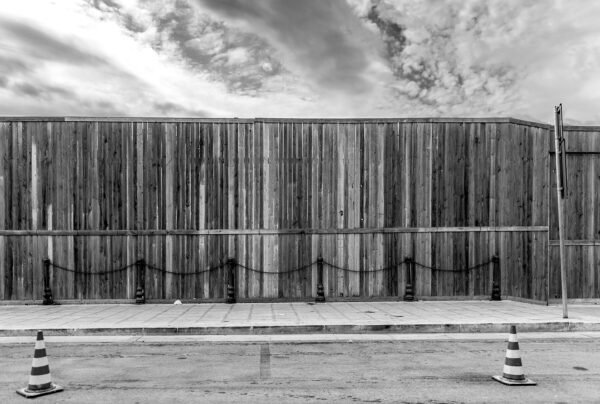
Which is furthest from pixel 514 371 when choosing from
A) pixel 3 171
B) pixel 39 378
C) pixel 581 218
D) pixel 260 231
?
pixel 3 171

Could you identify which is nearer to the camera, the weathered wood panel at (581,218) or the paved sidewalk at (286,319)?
the paved sidewalk at (286,319)

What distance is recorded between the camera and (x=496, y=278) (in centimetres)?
1386

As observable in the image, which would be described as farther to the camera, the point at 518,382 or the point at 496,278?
the point at 496,278

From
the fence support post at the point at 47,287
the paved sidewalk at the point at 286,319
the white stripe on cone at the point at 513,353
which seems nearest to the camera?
the white stripe on cone at the point at 513,353

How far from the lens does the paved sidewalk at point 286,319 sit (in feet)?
33.0

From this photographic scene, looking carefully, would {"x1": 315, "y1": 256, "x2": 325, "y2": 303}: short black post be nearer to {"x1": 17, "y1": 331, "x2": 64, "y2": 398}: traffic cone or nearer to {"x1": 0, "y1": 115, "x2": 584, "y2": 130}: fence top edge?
{"x1": 0, "y1": 115, "x2": 584, "y2": 130}: fence top edge

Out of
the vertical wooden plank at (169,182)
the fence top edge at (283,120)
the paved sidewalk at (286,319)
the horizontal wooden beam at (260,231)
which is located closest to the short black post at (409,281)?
the paved sidewalk at (286,319)

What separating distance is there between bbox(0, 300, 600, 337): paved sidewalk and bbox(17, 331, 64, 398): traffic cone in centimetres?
376

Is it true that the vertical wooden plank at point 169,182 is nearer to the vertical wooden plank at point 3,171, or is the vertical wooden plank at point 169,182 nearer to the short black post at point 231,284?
the short black post at point 231,284

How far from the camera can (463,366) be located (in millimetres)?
7480

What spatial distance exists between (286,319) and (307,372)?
365 centimetres

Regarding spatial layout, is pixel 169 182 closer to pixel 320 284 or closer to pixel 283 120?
pixel 283 120

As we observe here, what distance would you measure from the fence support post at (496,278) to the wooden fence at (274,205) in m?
0.21

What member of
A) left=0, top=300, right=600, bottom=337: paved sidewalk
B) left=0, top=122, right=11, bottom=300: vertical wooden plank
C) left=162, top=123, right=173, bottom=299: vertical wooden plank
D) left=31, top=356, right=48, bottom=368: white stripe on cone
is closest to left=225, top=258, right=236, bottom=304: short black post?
left=0, top=300, right=600, bottom=337: paved sidewalk
